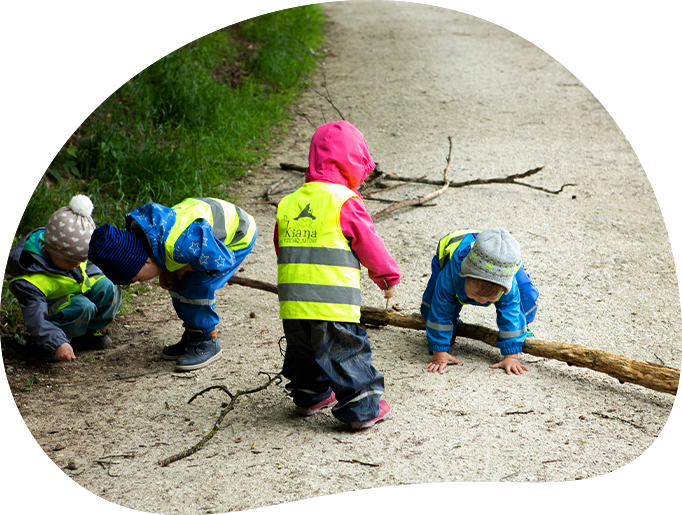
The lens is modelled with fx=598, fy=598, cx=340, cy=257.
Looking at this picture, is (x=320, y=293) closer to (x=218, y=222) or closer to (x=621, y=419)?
(x=218, y=222)

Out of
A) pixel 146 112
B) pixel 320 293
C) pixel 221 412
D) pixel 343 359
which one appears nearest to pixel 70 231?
pixel 221 412

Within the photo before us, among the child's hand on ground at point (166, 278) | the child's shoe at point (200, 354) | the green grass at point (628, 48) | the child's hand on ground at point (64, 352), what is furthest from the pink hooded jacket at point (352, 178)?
the green grass at point (628, 48)

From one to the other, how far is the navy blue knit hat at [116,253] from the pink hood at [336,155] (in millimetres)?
954

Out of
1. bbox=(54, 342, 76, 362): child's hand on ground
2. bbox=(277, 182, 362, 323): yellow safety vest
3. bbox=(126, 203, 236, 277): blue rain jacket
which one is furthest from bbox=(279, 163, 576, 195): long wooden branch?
bbox=(54, 342, 76, 362): child's hand on ground

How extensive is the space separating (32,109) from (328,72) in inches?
242

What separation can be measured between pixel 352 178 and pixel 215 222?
98 cm

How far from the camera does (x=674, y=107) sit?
7.45 meters

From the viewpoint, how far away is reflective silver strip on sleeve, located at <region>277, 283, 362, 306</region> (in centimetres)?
254

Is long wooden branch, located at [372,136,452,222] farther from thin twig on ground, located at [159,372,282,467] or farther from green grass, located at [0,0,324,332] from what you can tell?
thin twig on ground, located at [159,372,282,467]

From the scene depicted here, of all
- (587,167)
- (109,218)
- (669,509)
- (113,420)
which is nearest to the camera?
(669,509)

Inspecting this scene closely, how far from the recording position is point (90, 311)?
11.8 feet

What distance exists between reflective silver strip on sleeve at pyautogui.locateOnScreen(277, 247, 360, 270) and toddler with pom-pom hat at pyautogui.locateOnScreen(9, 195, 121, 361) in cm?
144

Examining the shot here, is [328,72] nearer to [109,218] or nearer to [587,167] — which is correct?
[587,167]

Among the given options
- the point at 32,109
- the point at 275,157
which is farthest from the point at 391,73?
the point at 32,109
